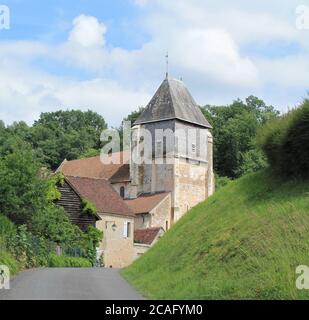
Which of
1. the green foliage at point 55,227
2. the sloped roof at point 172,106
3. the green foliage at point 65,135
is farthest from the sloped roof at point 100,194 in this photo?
the green foliage at point 65,135

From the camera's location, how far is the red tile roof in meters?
63.4

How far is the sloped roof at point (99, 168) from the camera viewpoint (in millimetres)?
80750

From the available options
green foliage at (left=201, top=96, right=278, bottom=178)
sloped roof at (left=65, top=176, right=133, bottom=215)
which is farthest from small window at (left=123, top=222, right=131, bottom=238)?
green foliage at (left=201, top=96, right=278, bottom=178)

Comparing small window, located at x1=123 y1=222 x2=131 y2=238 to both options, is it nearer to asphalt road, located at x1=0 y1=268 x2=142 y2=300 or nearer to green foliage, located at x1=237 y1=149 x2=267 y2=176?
green foliage, located at x1=237 y1=149 x2=267 y2=176

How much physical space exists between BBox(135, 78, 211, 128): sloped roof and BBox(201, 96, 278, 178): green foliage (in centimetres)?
1584

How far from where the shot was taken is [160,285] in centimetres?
1808

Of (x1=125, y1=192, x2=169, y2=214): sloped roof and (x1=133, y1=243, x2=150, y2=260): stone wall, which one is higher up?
(x1=125, y1=192, x2=169, y2=214): sloped roof

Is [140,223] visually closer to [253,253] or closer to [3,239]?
[3,239]

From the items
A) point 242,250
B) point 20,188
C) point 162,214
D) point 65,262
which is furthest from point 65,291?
point 162,214

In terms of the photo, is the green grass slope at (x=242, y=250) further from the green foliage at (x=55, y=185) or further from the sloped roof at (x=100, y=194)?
the sloped roof at (x=100, y=194)
